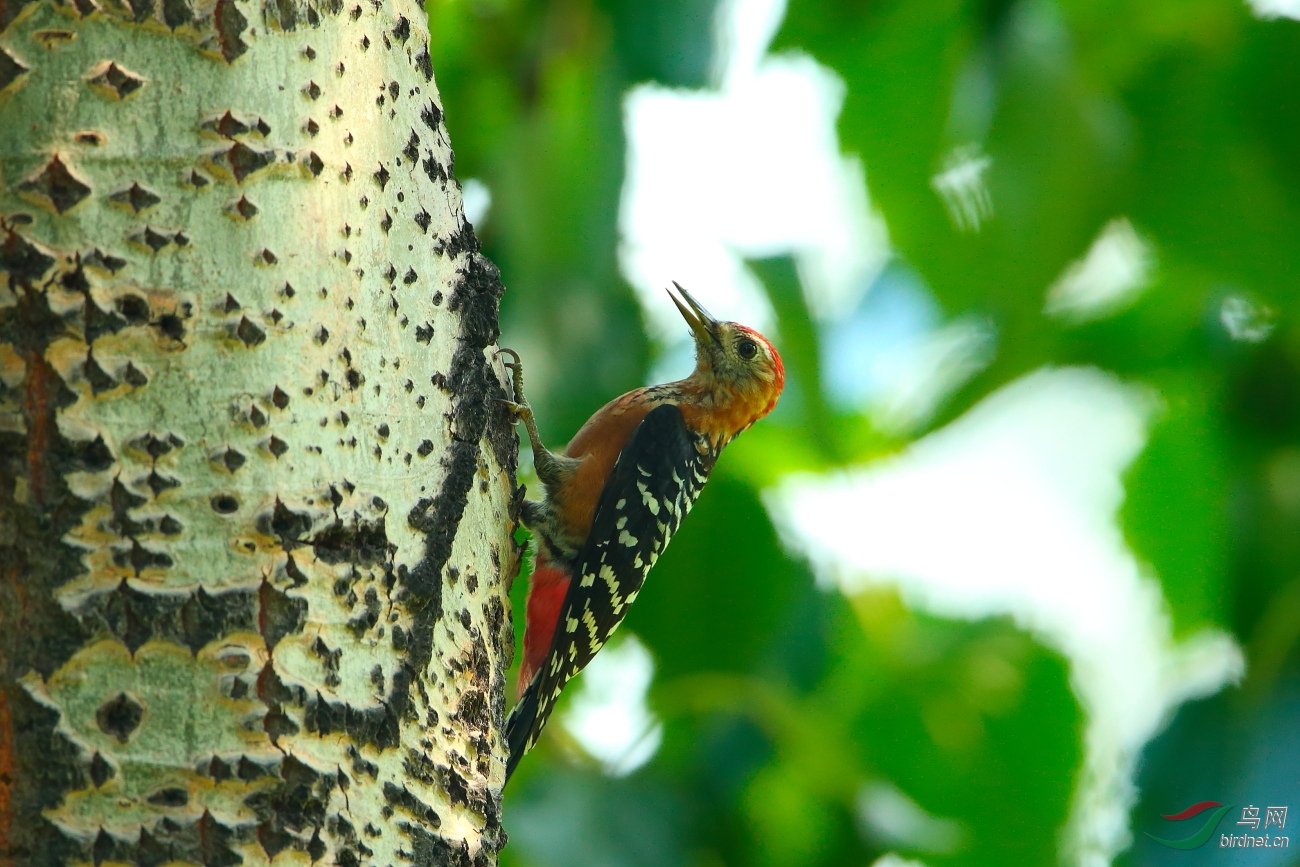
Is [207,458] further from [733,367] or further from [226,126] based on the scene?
[733,367]

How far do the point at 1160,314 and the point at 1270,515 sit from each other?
89 cm

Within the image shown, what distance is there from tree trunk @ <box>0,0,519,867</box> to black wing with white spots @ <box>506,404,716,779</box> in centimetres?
137

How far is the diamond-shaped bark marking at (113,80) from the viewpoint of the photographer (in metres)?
1.50

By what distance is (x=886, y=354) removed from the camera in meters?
4.15

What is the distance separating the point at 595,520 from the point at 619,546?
0.40 ft

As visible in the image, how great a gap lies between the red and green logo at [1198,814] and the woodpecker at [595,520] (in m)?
1.73

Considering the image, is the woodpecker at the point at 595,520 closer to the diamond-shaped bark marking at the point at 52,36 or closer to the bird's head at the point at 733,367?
the bird's head at the point at 733,367

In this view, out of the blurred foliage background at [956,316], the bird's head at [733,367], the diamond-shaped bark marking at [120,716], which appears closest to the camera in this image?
the diamond-shaped bark marking at [120,716]

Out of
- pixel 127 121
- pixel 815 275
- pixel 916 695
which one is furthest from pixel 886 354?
pixel 127 121

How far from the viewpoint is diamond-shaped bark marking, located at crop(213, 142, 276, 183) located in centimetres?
157

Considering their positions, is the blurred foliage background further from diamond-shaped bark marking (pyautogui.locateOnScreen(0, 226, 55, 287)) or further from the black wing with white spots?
diamond-shaped bark marking (pyautogui.locateOnScreen(0, 226, 55, 287))

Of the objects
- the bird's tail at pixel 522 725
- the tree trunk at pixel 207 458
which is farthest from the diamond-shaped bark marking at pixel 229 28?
the bird's tail at pixel 522 725

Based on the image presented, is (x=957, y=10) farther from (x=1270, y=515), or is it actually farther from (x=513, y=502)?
(x=513, y=502)

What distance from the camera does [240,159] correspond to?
62.1 inches
